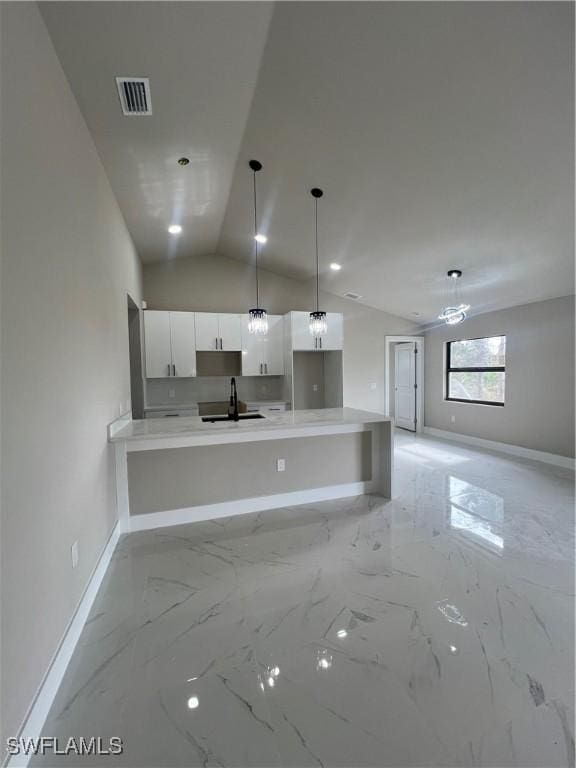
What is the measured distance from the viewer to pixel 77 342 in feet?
6.27

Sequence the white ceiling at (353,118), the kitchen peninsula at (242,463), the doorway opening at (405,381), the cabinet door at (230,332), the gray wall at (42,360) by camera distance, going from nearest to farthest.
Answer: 1. the gray wall at (42,360)
2. the white ceiling at (353,118)
3. the kitchen peninsula at (242,463)
4. the cabinet door at (230,332)
5. the doorway opening at (405,381)

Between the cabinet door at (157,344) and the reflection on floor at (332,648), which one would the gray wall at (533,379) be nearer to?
the reflection on floor at (332,648)

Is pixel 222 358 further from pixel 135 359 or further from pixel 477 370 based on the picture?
pixel 477 370

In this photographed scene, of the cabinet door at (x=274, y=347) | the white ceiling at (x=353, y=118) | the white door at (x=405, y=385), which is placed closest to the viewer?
the white ceiling at (x=353, y=118)

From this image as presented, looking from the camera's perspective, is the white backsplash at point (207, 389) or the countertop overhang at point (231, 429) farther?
the white backsplash at point (207, 389)

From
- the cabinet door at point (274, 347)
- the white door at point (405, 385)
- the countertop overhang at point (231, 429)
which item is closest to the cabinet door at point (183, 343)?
the cabinet door at point (274, 347)

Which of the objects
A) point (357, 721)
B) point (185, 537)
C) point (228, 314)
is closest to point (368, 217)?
point (228, 314)

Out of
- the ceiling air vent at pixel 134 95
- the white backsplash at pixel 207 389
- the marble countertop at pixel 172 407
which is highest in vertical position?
the ceiling air vent at pixel 134 95

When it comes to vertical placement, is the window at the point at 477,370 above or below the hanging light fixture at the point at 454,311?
below

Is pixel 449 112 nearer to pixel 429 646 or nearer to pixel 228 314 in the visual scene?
pixel 429 646

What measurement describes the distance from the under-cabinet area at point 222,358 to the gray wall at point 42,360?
2596 mm

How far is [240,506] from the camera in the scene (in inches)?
125

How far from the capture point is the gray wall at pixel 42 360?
1.18 metres

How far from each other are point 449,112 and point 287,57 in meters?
1.06
